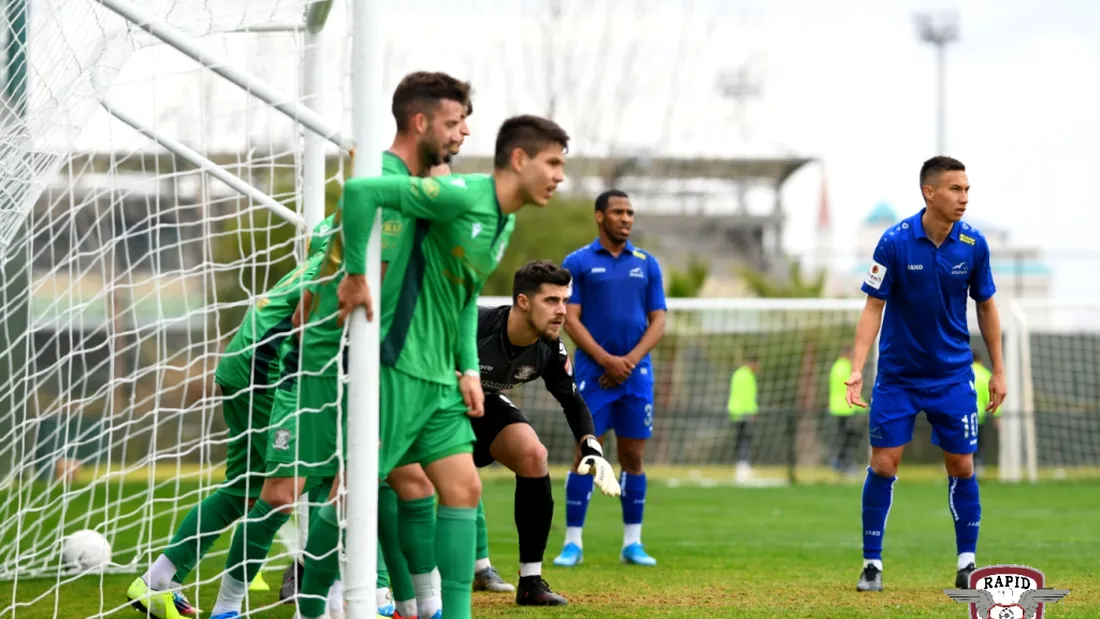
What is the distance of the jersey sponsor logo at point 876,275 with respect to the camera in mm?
7318

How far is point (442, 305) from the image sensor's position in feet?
16.5

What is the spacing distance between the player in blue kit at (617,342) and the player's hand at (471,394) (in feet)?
Result: 12.1

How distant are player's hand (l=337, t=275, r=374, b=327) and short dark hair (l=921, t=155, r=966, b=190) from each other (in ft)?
11.9

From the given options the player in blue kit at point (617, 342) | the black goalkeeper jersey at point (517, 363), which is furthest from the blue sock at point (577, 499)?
the black goalkeeper jersey at point (517, 363)

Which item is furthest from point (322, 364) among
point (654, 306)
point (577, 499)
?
point (654, 306)

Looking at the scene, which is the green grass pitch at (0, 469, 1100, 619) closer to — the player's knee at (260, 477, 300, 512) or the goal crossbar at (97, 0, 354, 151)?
the player's knee at (260, 477, 300, 512)

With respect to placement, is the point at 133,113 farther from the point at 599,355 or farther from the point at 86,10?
the point at 599,355

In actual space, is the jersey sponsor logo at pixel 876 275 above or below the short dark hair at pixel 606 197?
below

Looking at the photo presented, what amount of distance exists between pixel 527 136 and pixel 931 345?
325cm

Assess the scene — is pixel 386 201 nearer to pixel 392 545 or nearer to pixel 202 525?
pixel 392 545

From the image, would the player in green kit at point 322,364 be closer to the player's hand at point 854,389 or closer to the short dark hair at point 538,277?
the short dark hair at point 538,277

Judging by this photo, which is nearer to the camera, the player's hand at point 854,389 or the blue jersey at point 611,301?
the player's hand at point 854,389

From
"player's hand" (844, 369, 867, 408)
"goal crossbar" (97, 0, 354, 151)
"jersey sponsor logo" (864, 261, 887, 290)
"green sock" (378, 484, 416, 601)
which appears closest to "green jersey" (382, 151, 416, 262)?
"goal crossbar" (97, 0, 354, 151)

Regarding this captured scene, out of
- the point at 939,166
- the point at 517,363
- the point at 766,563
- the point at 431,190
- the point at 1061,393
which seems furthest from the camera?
the point at 1061,393
